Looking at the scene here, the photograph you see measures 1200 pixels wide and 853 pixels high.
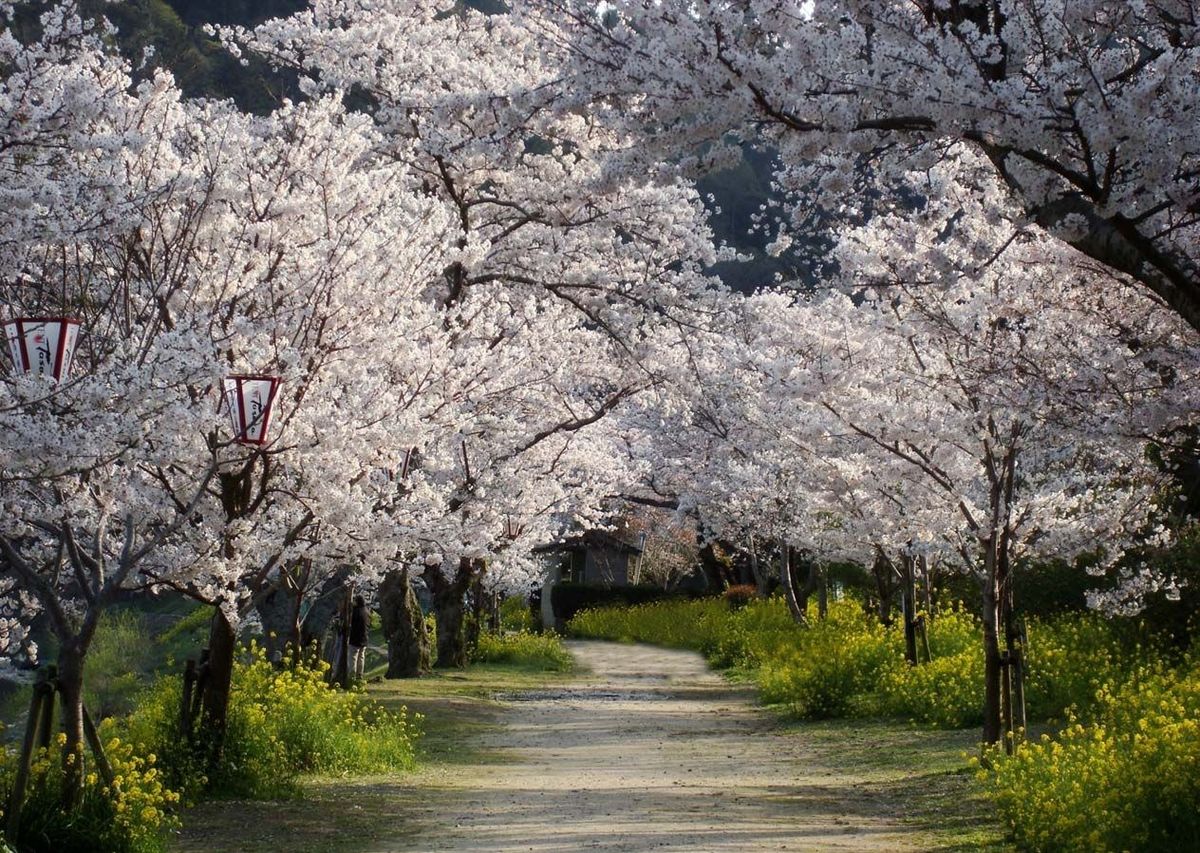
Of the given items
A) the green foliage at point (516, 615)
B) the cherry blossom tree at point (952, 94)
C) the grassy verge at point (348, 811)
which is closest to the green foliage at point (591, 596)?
the green foliage at point (516, 615)

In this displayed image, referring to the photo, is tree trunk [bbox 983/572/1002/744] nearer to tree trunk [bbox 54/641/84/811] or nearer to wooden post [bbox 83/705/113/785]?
wooden post [bbox 83/705/113/785]

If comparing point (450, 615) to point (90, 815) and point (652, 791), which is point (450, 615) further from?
point (90, 815)

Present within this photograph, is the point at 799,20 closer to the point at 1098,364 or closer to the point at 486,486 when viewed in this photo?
the point at 1098,364

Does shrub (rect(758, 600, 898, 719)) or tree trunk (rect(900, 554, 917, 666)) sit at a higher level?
tree trunk (rect(900, 554, 917, 666))

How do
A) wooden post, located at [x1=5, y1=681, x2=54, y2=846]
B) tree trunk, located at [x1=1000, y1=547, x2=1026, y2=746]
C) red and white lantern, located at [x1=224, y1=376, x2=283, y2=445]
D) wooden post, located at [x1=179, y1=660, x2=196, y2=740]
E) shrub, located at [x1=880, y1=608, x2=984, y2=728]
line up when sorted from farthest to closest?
shrub, located at [x1=880, y1=608, x2=984, y2=728] → tree trunk, located at [x1=1000, y1=547, x2=1026, y2=746] → wooden post, located at [x1=179, y1=660, x2=196, y2=740] → red and white lantern, located at [x1=224, y1=376, x2=283, y2=445] → wooden post, located at [x1=5, y1=681, x2=54, y2=846]

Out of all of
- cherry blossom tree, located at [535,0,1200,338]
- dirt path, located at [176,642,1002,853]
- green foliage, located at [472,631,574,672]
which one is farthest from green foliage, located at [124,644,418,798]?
green foliage, located at [472,631,574,672]

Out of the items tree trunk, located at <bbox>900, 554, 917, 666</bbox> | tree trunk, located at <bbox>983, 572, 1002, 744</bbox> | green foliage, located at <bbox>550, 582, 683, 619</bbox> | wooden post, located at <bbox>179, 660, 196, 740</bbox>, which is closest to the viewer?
wooden post, located at <bbox>179, 660, 196, 740</bbox>

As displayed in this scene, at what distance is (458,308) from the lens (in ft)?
40.0

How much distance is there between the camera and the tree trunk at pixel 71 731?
7109 millimetres

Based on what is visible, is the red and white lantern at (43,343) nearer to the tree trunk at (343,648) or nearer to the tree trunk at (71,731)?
the tree trunk at (71,731)

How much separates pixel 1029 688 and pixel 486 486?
6.80 m

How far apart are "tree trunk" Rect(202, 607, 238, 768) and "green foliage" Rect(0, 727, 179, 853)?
7.51ft

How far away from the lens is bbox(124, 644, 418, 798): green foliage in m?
9.61

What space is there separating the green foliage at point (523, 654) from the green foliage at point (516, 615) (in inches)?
398
